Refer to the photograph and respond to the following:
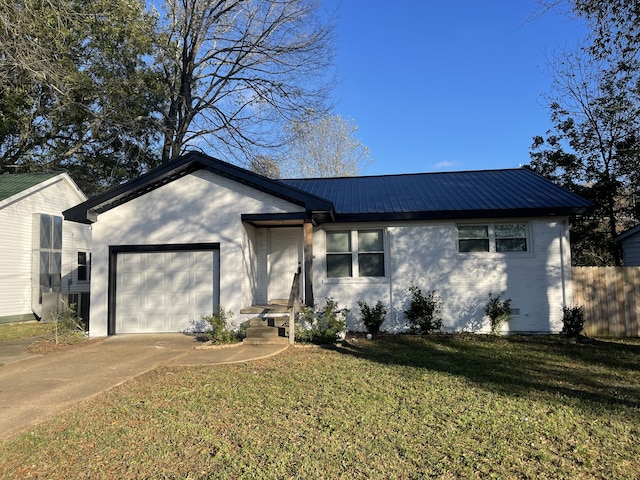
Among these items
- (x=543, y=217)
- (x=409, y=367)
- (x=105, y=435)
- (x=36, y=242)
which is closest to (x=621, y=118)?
(x=543, y=217)

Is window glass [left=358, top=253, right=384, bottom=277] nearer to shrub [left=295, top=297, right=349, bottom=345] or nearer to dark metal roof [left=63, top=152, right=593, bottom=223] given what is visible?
dark metal roof [left=63, top=152, right=593, bottom=223]

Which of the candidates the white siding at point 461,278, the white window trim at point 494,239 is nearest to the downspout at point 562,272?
the white siding at point 461,278

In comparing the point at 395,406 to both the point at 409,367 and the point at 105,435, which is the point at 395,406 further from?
the point at 105,435

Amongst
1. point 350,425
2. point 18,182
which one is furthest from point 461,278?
point 18,182

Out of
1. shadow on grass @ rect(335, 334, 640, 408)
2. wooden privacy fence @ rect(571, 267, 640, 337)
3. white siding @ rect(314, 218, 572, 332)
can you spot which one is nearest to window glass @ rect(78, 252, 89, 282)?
white siding @ rect(314, 218, 572, 332)

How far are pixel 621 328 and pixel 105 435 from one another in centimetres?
1223

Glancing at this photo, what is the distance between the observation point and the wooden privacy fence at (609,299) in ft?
35.9

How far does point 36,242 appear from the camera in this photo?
1617 centimetres

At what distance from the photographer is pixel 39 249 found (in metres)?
16.2

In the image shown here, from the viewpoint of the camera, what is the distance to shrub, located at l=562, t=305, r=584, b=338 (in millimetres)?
10312

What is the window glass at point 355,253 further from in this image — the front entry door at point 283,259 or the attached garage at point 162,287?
the attached garage at point 162,287

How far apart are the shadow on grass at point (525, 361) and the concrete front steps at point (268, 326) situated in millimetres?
1458

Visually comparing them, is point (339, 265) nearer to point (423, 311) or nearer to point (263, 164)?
point (423, 311)

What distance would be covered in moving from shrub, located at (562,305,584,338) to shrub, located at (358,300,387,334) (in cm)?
457
